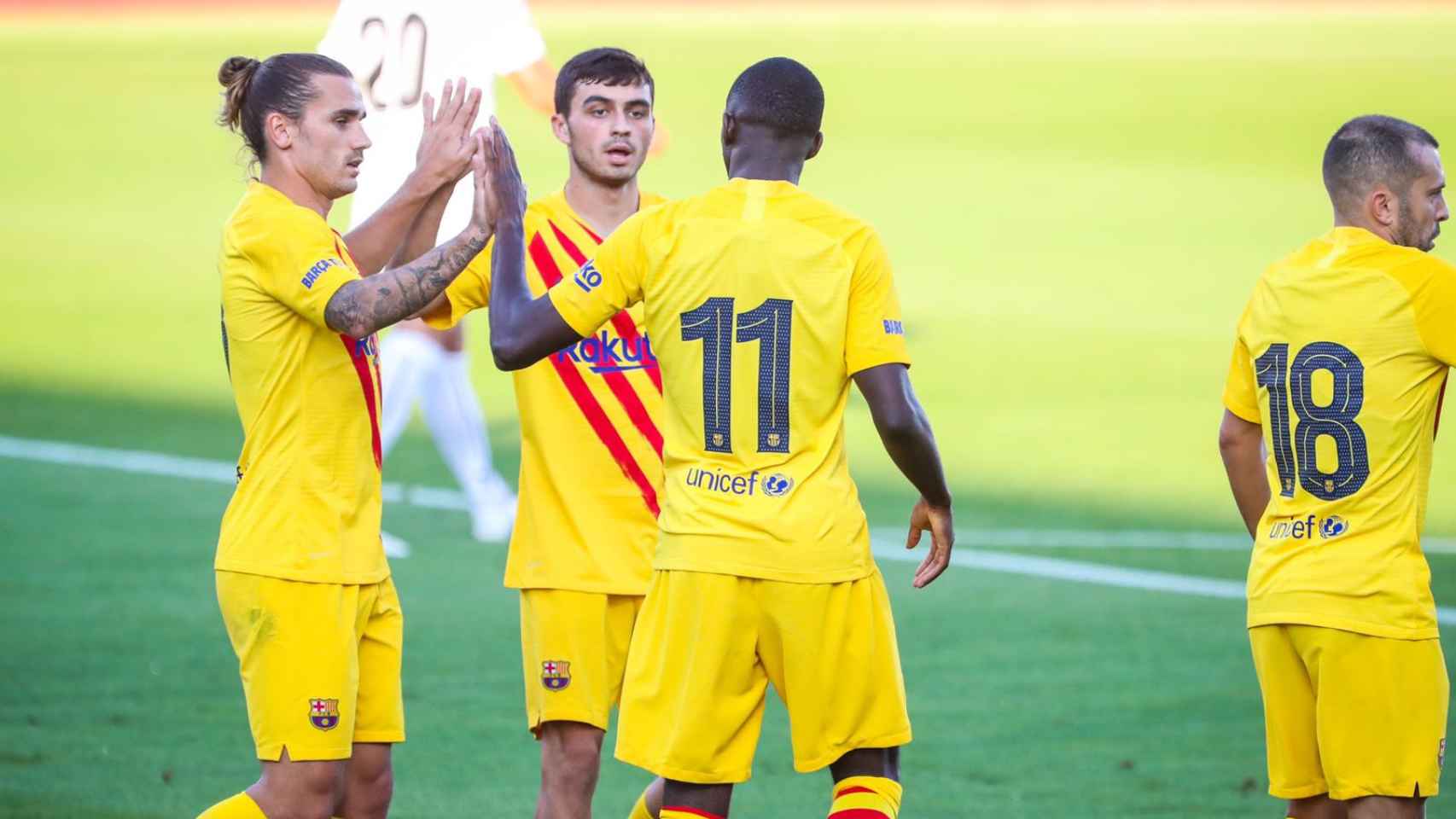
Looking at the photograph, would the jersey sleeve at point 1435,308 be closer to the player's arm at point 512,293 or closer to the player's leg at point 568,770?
the player's arm at point 512,293

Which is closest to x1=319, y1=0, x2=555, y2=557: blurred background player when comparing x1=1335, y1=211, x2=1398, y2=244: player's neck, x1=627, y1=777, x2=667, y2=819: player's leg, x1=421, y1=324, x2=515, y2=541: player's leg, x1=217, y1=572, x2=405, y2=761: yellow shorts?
x1=421, y1=324, x2=515, y2=541: player's leg

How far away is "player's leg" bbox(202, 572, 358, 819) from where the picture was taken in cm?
458

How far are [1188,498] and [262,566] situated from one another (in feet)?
26.5

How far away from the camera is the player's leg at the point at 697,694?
14.4 ft

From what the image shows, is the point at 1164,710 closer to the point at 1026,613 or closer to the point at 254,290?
the point at 1026,613

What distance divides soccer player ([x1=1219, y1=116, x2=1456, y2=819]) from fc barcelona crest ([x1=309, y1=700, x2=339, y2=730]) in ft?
6.93

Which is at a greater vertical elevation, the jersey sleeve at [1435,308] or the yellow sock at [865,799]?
the jersey sleeve at [1435,308]

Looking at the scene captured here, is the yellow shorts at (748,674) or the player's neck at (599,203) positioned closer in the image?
the yellow shorts at (748,674)

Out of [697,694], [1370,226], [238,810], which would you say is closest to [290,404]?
[238,810]

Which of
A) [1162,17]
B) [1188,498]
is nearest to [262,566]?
[1188,498]

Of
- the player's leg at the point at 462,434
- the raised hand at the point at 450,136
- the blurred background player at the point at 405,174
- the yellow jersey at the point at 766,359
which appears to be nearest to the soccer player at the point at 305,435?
the raised hand at the point at 450,136

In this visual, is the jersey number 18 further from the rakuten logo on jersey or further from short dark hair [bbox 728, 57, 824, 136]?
the rakuten logo on jersey

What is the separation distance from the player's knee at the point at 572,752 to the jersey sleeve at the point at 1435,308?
2240 millimetres

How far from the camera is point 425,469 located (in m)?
12.3
